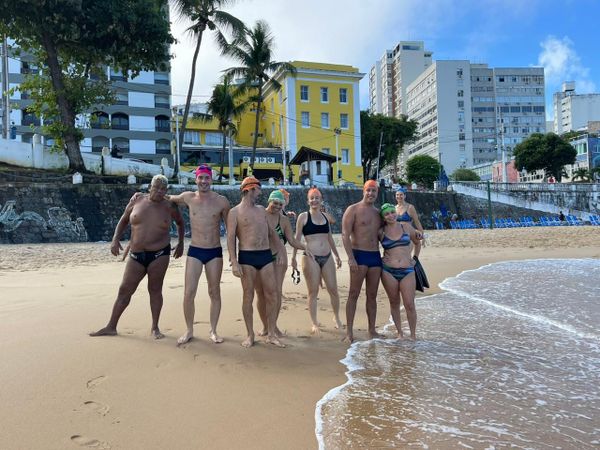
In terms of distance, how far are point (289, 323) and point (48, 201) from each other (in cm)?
1644

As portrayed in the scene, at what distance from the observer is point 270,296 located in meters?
4.94

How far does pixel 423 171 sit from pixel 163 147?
3038 cm

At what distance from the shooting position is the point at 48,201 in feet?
61.8

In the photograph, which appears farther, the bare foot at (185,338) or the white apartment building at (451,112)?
the white apartment building at (451,112)

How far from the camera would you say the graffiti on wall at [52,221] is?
17500 millimetres

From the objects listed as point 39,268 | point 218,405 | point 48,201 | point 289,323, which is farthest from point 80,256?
point 218,405

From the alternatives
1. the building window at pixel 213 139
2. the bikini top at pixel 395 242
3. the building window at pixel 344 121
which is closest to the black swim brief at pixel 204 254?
the bikini top at pixel 395 242

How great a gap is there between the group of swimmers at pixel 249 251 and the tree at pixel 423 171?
51.4 metres

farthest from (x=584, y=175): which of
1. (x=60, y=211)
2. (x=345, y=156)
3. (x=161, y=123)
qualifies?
(x=60, y=211)

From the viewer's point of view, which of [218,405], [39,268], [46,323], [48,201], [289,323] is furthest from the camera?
[48,201]

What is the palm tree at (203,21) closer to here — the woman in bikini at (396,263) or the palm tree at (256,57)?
the palm tree at (256,57)

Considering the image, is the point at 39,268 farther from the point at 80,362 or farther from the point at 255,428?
the point at 255,428

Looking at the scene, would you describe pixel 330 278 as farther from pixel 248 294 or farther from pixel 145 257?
pixel 145 257

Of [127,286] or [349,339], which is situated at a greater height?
[127,286]
